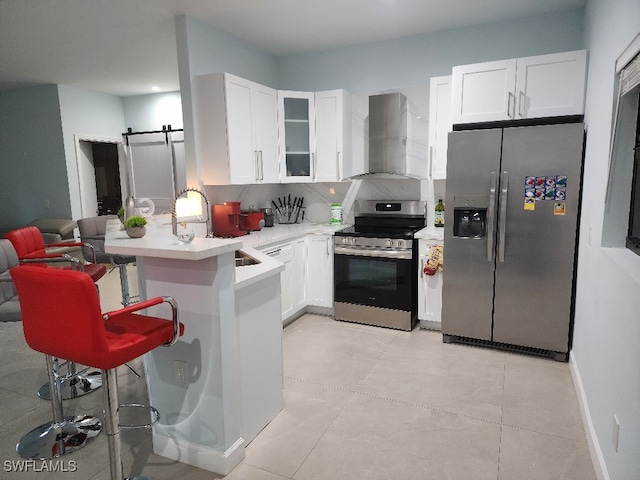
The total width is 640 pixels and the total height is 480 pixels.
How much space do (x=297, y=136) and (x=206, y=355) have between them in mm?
2876

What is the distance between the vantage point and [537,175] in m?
3.08

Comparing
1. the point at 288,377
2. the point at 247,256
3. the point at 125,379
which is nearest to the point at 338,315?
the point at 288,377

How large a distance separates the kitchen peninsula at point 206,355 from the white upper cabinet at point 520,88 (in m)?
2.40

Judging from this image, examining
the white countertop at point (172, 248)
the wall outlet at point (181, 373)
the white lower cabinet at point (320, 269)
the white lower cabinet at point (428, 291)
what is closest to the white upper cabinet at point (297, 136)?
the white lower cabinet at point (320, 269)

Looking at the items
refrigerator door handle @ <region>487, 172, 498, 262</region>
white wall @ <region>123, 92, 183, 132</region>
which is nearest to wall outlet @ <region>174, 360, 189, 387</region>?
refrigerator door handle @ <region>487, 172, 498, 262</region>

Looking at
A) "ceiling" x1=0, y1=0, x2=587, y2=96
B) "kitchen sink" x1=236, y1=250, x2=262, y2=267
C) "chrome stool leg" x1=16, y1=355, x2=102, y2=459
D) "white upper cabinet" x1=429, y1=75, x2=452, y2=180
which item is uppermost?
"ceiling" x1=0, y1=0, x2=587, y2=96

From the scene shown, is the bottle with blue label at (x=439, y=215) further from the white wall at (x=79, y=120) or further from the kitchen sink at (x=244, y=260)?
the white wall at (x=79, y=120)

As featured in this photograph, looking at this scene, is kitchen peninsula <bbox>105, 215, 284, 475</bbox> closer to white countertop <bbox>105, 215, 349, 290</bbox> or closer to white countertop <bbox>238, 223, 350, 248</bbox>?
white countertop <bbox>105, 215, 349, 290</bbox>

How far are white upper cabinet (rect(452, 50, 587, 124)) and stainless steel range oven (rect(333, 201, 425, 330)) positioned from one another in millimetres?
1118

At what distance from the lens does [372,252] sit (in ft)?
12.7

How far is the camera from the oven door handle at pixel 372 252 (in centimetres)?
372

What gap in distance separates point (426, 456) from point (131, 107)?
6.95 metres

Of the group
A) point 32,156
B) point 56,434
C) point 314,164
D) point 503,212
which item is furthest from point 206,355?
point 32,156

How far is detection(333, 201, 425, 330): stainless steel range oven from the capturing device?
377 centimetres
